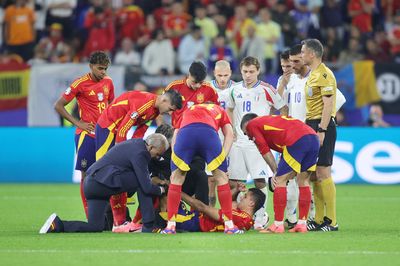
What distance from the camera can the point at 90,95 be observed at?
14.8 meters

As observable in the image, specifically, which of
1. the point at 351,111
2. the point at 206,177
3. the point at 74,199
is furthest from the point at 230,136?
the point at 351,111

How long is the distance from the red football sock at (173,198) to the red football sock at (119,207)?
121 centimetres

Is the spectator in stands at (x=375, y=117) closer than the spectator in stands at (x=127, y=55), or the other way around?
the spectator in stands at (x=375, y=117)

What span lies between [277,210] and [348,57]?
12801 millimetres

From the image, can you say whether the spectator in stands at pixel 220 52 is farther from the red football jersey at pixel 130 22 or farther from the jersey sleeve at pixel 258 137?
the jersey sleeve at pixel 258 137

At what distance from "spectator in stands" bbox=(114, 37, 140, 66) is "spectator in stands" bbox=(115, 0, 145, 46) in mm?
930

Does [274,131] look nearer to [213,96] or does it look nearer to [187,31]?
[213,96]

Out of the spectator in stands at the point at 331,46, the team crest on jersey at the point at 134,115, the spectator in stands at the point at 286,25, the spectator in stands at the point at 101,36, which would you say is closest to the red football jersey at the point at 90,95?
the team crest on jersey at the point at 134,115

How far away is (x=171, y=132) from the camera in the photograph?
13555 millimetres

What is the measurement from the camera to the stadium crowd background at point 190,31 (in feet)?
81.7

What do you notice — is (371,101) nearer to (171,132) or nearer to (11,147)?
(11,147)

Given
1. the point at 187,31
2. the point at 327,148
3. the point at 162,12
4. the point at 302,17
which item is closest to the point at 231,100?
the point at 327,148

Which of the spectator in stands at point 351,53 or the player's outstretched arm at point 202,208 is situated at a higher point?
the spectator in stands at point 351,53

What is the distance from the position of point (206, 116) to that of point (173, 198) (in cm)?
103
